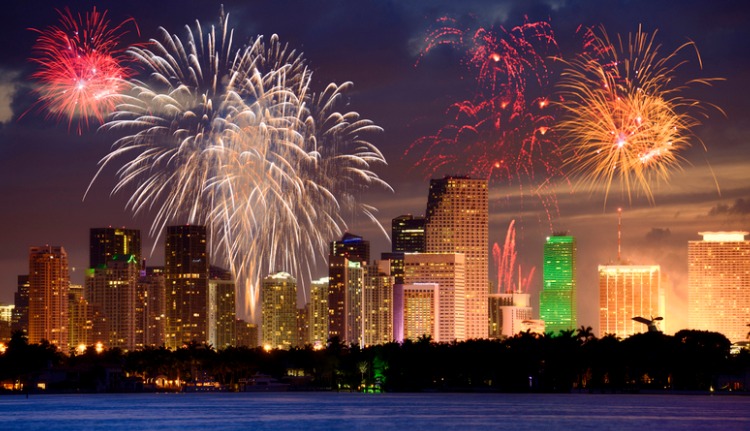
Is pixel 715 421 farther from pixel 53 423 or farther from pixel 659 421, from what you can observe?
pixel 53 423

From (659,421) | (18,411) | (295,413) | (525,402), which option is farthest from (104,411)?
(659,421)

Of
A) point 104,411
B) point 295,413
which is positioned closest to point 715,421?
point 295,413

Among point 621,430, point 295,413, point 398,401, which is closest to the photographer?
point 621,430

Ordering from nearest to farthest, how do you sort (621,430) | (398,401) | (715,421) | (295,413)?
1. (621,430)
2. (715,421)
3. (295,413)
4. (398,401)

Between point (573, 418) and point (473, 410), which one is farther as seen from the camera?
point (473, 410)

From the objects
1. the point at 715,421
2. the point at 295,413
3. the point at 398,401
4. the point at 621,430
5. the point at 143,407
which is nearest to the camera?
the point at 621,430

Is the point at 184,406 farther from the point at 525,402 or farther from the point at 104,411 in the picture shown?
the point at 525,402
